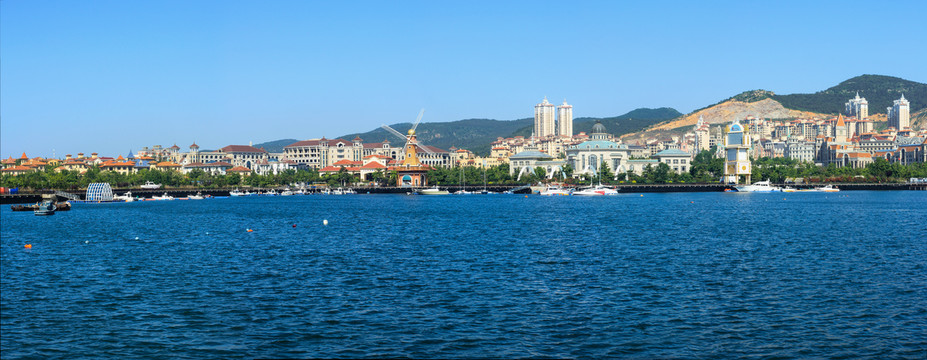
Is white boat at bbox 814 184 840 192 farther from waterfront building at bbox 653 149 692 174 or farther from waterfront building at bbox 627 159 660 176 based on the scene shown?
waterfront building at bbox 653 149 692 174

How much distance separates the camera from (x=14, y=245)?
37844 millimetres

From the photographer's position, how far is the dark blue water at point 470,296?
17.1 metres

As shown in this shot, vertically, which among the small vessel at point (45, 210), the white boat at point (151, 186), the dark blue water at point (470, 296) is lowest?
the dark blue water at point (470, 296)

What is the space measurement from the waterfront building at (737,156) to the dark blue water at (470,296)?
11184cm

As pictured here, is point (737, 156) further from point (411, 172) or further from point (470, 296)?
point (470, 296)

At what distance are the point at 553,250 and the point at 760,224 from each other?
22867 millimetres

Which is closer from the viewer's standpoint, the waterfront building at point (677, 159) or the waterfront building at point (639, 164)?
the waterfront building at point (639, 164)

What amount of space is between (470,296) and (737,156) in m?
139

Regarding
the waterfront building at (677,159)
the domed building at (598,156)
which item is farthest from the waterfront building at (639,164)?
the waterfront building at (677,159)

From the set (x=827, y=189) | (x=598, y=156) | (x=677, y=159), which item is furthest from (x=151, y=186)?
(x=677, y=159)

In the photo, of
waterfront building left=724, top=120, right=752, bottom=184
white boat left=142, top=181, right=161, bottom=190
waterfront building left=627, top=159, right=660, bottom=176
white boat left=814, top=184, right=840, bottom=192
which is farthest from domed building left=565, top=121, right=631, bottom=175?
white boat left=142, top=181, right=161, bottom=190

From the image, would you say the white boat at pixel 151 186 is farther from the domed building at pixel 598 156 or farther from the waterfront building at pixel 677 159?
the waterfront building at pixel 677 159

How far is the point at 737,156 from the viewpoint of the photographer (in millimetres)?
151500

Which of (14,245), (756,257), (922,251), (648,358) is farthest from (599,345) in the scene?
(14,245)
